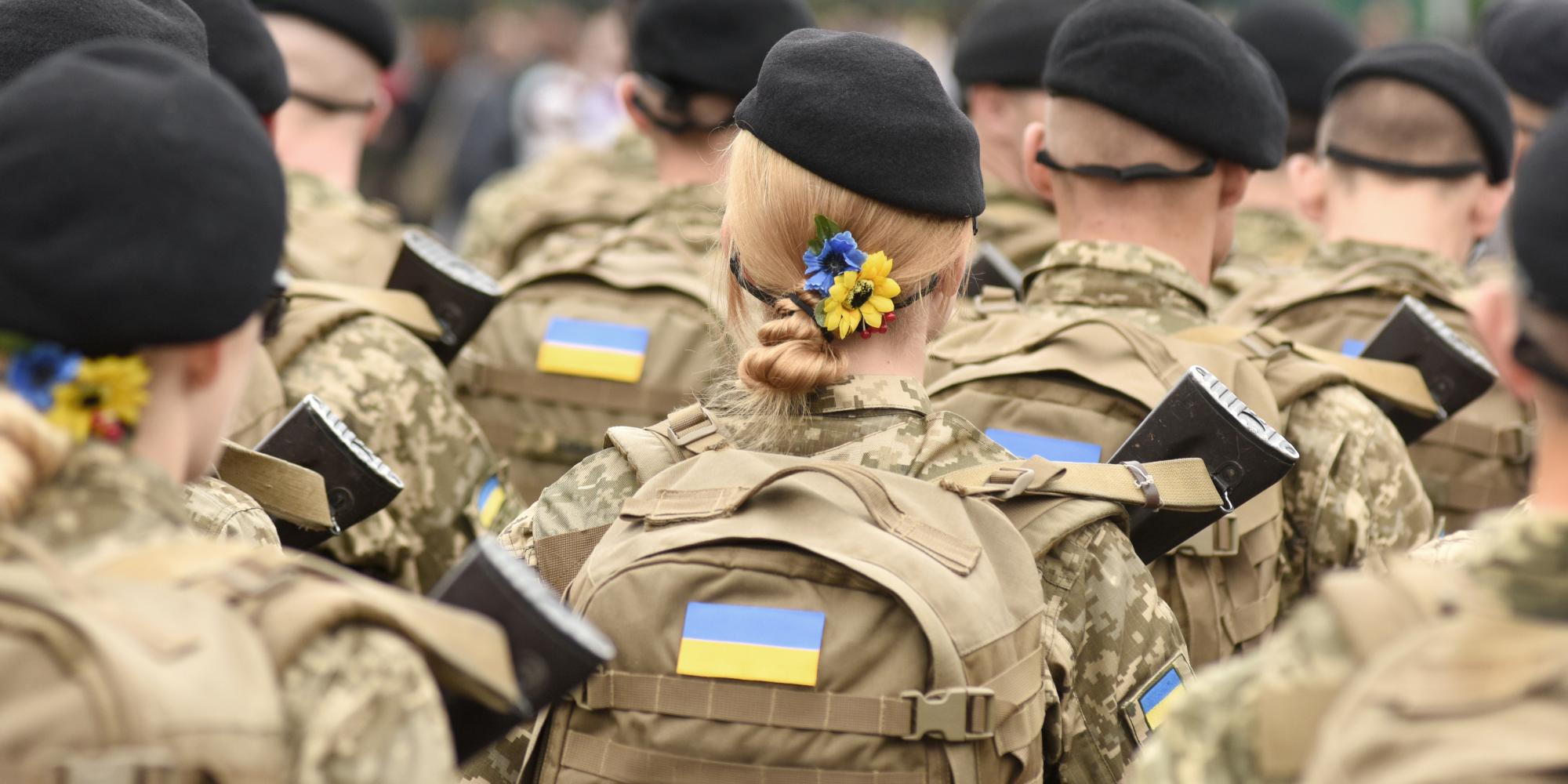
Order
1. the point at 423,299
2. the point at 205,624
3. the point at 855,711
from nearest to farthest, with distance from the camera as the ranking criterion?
the point at 205,624
the point at 855,711
the point at 423,299

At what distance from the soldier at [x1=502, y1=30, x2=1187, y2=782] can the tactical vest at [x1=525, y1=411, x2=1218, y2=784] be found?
210 mm

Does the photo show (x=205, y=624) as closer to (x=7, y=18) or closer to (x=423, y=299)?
(x=7, y=18)

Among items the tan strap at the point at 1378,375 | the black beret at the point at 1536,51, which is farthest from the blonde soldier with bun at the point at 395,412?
the black beret at the point at 1536,51

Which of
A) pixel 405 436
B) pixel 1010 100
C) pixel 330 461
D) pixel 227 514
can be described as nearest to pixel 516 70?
pixel 1010 100

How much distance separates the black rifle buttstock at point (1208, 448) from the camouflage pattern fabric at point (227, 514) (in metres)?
1.48

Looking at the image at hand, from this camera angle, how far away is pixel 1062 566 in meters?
2.73

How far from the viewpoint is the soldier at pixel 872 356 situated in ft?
8.80

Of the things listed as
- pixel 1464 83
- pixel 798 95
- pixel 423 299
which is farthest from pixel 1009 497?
pixel 1464 83

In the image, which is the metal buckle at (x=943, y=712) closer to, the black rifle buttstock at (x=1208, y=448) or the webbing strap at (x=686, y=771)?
the webbing strap at (x=686, y=771)

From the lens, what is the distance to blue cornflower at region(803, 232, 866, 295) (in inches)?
103

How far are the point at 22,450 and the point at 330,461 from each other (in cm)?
147

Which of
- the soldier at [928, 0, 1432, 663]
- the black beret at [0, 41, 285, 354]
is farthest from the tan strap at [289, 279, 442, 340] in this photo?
the black beret at [0, 41, 285, 354]

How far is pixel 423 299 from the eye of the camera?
166 inches

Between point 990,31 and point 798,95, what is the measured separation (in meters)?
3.13
